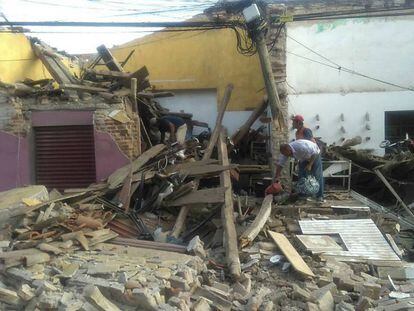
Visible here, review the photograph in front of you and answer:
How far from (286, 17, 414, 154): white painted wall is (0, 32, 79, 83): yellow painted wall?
263 inches

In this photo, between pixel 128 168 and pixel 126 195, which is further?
pixel 128 168

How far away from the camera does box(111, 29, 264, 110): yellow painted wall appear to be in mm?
15961

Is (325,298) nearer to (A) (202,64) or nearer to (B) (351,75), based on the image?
(B) (351,75)

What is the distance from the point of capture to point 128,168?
31.7 ft

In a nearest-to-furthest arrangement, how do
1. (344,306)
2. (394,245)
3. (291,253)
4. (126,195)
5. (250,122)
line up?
(344,306) → (291,253) → (394,245) → (126,195) → (250,122)

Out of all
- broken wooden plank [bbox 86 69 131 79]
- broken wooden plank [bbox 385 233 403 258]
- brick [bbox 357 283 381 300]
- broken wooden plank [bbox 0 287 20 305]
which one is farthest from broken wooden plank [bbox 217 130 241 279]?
broken wooden plank [bbox 86 69 131 79]

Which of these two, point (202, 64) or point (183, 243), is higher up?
point (202, 64)

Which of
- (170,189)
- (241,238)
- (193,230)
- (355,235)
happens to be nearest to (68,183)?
(170,189)

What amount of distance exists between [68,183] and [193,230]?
4.36 metres

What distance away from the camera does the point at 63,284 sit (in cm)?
521

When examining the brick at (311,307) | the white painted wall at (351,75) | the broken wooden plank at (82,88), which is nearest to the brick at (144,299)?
the brick at (311,307)

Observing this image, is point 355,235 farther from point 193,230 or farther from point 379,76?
point 379,76

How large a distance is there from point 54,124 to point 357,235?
6.90 meters

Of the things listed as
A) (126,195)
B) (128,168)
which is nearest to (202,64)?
(128,168)
